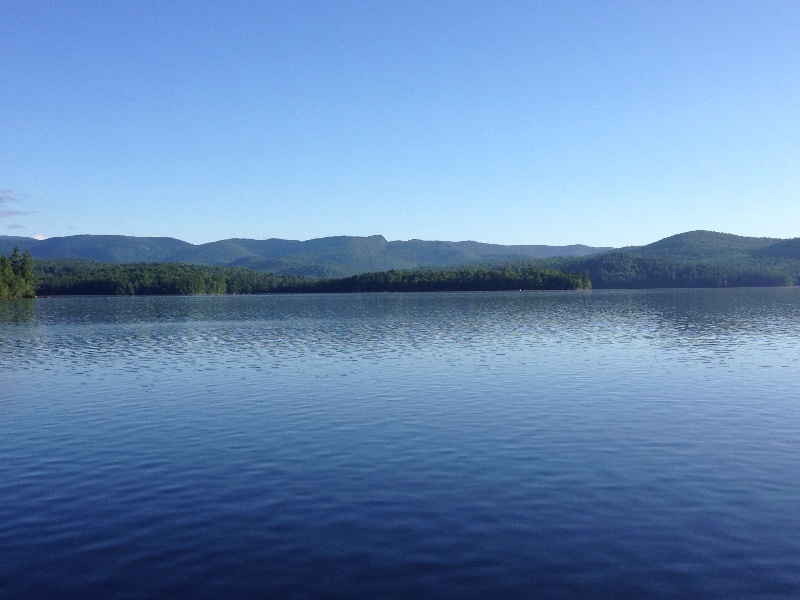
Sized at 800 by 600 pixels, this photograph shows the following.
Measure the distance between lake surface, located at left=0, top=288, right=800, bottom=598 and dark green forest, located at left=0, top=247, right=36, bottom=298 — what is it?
13465 centimetres

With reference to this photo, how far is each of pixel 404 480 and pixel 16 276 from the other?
16950 centimetres

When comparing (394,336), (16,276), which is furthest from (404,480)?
(16,276)

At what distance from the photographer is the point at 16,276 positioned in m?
161

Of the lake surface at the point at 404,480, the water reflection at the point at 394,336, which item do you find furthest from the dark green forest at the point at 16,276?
the lake surface at the point at 404,480

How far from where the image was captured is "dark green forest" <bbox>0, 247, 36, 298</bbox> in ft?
506

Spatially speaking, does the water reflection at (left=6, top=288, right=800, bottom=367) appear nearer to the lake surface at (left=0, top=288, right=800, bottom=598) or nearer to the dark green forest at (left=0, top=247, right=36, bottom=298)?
the lake surface at (left=0, top=288, right=800, bottom=598)

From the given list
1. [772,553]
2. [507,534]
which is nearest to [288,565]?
[507,534]

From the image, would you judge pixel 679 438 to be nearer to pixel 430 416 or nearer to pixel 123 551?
pixel 430 416

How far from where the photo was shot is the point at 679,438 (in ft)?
68.2

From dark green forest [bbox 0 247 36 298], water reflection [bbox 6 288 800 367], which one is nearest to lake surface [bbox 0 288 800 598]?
water reflection [bbox 6 288 800 367]

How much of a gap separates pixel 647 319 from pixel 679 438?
54.7 m

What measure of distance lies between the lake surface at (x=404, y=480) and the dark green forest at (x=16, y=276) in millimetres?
134654

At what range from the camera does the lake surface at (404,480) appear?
1155 cm

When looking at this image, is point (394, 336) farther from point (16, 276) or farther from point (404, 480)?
point (16, 276)
